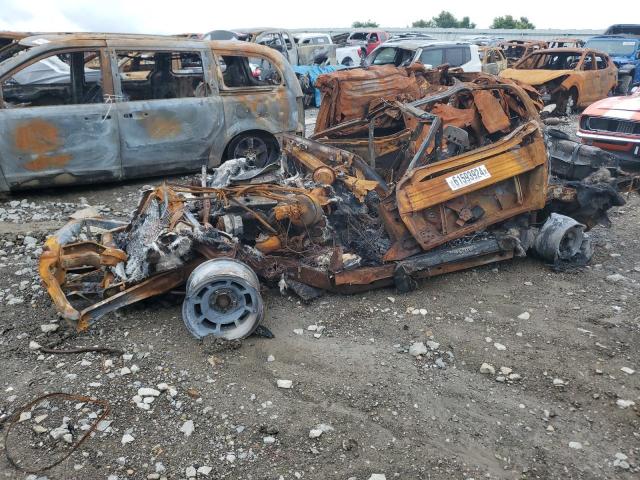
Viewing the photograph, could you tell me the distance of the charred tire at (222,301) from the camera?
3.80m

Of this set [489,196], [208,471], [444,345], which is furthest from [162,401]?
[489,196]

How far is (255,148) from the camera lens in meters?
7.73

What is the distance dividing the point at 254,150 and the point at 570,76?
8.88 metres

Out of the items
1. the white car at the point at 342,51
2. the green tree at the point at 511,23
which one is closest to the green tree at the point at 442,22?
the green tree at the point at 511,23

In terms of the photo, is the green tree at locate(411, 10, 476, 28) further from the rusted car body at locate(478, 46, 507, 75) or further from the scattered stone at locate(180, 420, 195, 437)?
the scattered stone at locate(180, 420, 195, 437)

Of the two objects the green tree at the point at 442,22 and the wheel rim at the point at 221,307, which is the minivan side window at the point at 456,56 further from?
the green tree at the point at 442,22

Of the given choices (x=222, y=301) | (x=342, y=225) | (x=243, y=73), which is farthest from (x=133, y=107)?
(x=222, y=301)

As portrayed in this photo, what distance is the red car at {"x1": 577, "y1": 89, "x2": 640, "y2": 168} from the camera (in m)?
7.63

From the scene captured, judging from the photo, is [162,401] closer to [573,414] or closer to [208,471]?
[208,471]

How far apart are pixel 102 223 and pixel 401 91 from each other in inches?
150

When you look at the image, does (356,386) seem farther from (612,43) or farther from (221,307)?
(612,43)

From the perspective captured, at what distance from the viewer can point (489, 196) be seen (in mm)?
4988

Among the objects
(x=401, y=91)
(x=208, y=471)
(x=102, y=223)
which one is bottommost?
(x=208, y=471)

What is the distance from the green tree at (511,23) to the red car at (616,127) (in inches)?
1511
